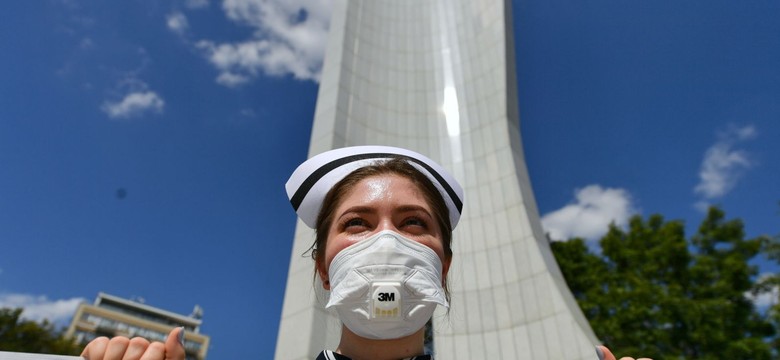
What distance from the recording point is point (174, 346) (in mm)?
1121

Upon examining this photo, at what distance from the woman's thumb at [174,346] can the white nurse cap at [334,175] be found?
0.72 m

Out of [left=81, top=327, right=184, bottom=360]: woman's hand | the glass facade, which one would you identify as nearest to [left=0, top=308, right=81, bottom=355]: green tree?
[left=81, top=327, right=184, bottom=360]: woman's hand

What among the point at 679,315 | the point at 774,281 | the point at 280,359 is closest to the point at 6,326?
the point at 280,359

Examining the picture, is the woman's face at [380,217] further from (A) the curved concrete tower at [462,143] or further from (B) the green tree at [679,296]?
(B) the green tree at [679,296]

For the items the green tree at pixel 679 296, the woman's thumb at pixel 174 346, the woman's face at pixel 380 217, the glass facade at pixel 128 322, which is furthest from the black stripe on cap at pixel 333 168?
the glass facade at pixel 128 322

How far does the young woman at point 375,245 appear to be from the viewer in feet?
4.46

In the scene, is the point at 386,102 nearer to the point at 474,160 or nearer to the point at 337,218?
the point at 474,160

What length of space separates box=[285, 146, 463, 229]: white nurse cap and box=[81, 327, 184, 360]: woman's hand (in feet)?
2.41

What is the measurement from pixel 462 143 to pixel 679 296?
8.97 m

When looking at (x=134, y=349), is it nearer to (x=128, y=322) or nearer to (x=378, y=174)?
(x=378, y=174)

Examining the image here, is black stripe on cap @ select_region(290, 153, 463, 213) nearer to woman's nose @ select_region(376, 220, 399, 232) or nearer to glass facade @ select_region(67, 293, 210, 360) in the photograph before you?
woman's nose @ select_region(376, 220, 399, 232)

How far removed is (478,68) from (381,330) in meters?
11.1

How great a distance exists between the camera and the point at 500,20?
455 inches

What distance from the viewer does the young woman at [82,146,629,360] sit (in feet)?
4.46
